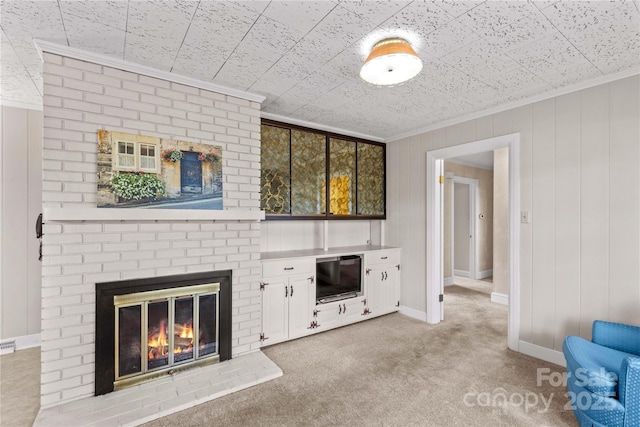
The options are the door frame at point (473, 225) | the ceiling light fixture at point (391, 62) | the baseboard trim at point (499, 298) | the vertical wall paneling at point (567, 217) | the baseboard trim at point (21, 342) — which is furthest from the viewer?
the door frame at point (473, 225)

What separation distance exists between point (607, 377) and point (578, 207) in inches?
59.9

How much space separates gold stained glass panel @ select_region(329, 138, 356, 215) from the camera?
408cm

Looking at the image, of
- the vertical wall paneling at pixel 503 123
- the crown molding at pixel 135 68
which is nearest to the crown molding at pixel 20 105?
the crown molding at pixel 135 68

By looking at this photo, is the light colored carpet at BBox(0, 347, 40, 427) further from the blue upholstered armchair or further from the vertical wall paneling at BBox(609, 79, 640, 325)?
the vertical wall paneling at BBox(609, 79, 640, 325)

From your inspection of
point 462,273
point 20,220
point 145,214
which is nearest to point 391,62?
point 145,214

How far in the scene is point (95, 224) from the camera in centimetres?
232

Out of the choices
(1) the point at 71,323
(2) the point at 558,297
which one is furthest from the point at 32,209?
(2) the point at 558,297

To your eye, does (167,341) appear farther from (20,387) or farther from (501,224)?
(501,224)

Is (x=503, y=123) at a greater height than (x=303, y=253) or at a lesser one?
greater

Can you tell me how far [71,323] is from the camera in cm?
223

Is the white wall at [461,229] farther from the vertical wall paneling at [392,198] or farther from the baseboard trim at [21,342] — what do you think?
the baseboard trim at [21,342]

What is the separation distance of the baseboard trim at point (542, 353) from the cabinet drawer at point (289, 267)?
2.32 m

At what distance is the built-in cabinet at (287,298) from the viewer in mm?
3244

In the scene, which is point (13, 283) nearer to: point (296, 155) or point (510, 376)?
point (296, 155)
